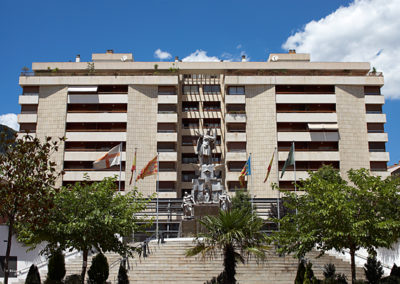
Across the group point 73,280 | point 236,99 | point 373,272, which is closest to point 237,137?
point 236,99

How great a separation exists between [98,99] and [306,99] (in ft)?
84.5

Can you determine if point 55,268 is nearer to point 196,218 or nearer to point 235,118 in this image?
point 196,218

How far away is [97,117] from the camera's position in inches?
2163

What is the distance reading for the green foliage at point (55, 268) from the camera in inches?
878

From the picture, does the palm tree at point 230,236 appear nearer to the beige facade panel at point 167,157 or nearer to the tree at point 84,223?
the tree at point 84,223

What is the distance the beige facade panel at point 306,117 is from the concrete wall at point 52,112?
26343 millimetres

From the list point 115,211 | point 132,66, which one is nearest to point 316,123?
point 132,66

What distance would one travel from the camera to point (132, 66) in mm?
59125

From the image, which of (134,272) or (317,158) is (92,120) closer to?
(317,158)

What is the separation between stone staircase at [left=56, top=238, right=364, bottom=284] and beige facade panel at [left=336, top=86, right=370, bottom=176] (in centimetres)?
2793

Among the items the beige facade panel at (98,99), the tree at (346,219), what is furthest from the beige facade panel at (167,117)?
the tree at (346,219)

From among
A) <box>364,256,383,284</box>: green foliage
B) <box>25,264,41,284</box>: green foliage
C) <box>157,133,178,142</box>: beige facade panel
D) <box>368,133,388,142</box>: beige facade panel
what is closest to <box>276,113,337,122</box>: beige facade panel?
<box>368,133,388,142</box>: beige facade panel

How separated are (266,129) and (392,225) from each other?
34.8m

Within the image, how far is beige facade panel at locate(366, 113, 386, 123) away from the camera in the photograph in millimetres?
55375
